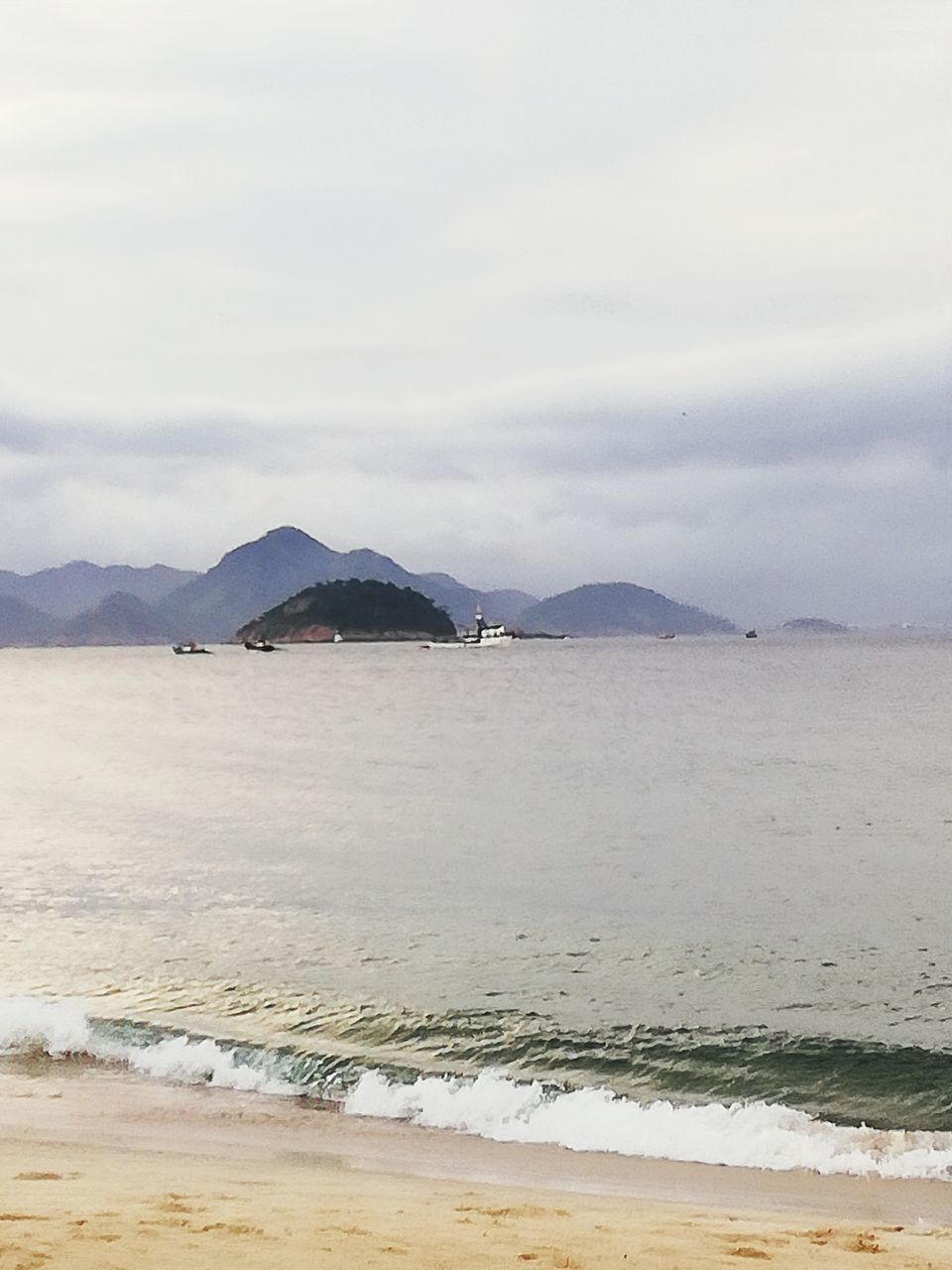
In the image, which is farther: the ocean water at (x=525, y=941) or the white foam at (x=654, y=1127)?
the ocean water at (x=525, y=941)

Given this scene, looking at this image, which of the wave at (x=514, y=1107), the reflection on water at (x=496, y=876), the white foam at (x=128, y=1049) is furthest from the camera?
the reflection on water at (x=496, y=876)

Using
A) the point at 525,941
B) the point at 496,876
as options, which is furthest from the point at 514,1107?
the point at 496,876

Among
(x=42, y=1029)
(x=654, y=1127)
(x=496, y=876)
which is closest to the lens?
(x=654, y=1127)

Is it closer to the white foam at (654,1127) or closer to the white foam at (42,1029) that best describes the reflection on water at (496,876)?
the white foam at (42,1029)

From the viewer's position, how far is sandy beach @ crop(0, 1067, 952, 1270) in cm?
894

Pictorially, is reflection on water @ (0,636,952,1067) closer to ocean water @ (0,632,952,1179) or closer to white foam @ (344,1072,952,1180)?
ocean water @ (0,632,952,1179)

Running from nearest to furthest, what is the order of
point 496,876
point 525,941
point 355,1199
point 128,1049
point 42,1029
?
1. point 355,1199
2. point 128,1049
3. point 42,1029
4. point 525,941
5. point 496,876

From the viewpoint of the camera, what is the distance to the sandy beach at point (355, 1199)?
8938mm

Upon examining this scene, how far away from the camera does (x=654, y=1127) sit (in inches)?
557

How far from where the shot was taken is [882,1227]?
35.1 feet

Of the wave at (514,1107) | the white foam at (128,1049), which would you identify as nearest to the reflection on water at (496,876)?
the white foam at (128,1049)

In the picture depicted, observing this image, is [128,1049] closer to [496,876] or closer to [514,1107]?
[514,1107]

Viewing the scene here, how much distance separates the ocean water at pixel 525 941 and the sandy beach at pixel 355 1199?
2.41 feet

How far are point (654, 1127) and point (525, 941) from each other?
9.08m
